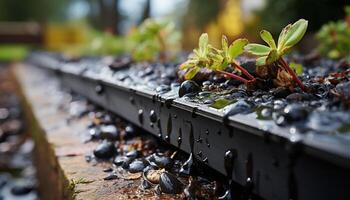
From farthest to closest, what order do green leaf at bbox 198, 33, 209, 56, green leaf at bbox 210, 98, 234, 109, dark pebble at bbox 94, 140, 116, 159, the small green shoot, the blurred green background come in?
1. the blurred green background
2. the small green shoot
3. dark pebble at bbox 94, 140, 116, 159
4. green leaf at bbox 198, 33, 209, 56
5. green leaf at bbox 210, 98, 234, 109

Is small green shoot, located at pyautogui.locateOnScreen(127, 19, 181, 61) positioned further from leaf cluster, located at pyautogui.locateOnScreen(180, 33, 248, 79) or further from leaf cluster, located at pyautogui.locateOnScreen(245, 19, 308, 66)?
leaf cluster, located at pyautogui.locateOnScreen(245, 19, 308, 66)

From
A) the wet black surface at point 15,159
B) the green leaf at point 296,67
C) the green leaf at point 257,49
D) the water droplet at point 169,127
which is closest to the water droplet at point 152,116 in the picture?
the water droplet at point 169,127

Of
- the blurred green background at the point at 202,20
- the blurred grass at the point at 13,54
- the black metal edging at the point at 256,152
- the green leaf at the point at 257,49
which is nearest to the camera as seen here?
the black metal edging at the point at 256,152

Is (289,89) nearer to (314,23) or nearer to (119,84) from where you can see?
(119,84)

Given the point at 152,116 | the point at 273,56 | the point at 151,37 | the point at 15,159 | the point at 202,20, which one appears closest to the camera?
the point at 273,56

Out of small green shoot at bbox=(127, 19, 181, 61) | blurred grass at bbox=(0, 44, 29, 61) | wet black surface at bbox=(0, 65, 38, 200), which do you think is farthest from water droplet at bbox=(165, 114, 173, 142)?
blurred grass at bbox=(0, 44, 29, 61)

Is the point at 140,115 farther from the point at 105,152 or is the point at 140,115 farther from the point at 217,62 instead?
the point at 217,62

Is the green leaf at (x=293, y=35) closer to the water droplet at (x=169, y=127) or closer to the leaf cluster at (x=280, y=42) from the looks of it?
the leaf cluster at (x=280, y=42)

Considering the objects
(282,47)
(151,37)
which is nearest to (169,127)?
(282,47)
